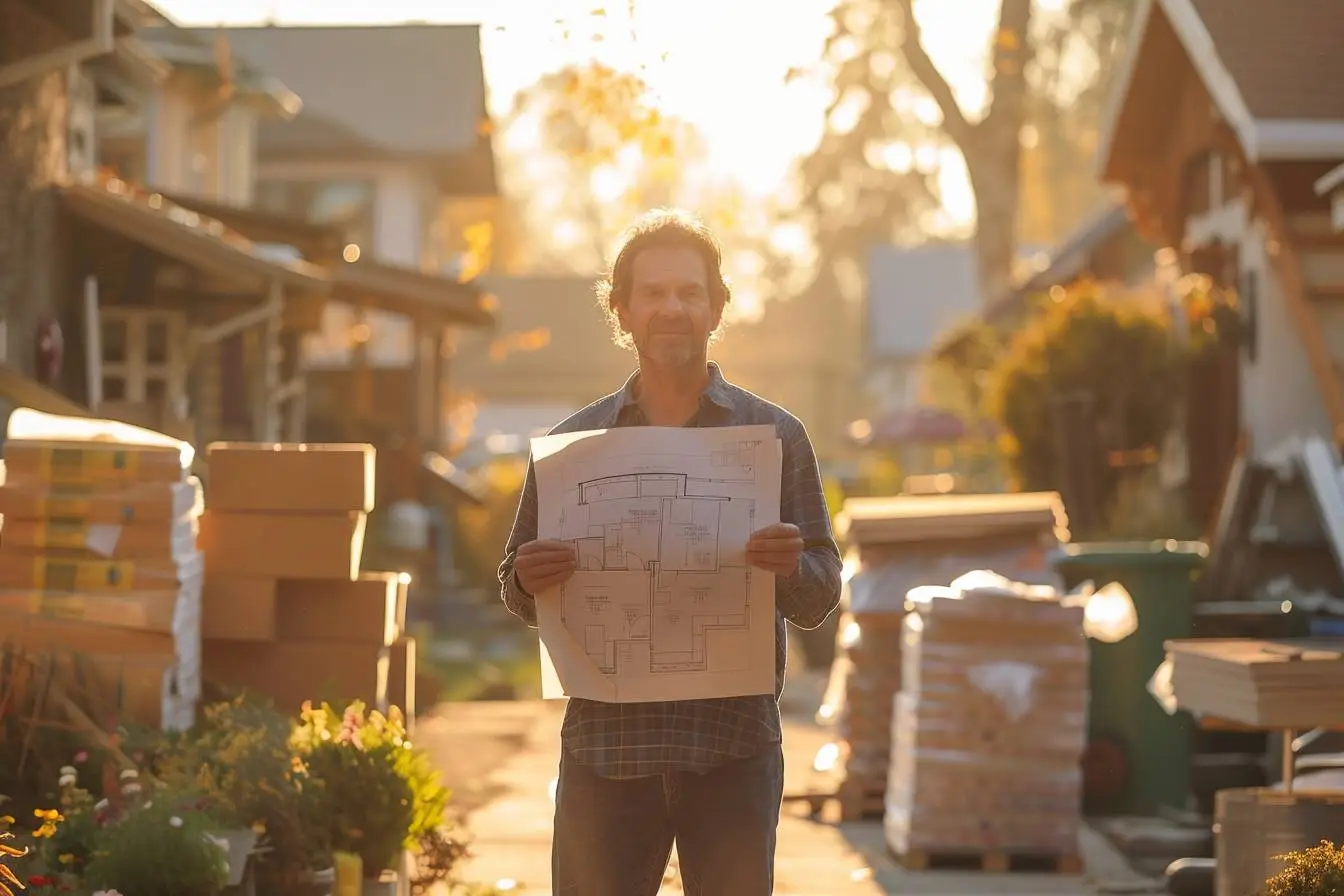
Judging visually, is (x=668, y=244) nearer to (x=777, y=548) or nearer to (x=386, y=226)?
(x=777, y=548)

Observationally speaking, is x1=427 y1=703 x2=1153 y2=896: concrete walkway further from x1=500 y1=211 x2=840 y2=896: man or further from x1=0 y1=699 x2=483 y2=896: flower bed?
x1=500 y1=211 x2=840 y2=896: man

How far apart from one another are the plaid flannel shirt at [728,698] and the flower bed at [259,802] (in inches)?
77.1

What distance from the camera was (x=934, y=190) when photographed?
6003 cm

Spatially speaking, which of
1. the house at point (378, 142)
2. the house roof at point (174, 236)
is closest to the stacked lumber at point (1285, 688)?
the house roof at point (174, 236)

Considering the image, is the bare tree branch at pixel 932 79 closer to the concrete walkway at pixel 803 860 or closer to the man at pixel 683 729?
the concrete walkway at pixel 803 860

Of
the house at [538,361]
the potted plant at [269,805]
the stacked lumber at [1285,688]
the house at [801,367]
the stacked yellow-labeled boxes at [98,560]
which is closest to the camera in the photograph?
the stacked lumber at [1285,688]

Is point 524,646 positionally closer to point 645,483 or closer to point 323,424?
point 323,424

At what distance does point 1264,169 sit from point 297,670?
8.54m

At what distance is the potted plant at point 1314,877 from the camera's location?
19.4 ft

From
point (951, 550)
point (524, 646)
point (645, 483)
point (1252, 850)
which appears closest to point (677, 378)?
point (645, 483)

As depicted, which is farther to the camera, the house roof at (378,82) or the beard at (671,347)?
the house roof at (378,82)

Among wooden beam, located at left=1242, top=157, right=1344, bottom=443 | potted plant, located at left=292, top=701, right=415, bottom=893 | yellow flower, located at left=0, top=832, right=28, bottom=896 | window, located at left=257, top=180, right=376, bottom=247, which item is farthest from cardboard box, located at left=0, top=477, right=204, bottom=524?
window, located at left=257, top=180, right=376, bottom=247

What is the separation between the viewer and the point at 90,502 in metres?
8.59

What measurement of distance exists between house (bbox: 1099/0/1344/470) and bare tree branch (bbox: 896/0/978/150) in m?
11.4
